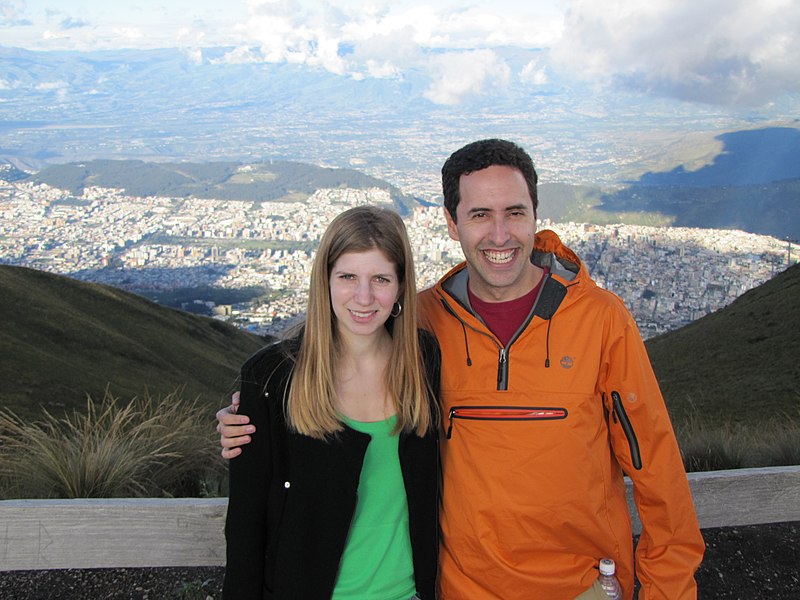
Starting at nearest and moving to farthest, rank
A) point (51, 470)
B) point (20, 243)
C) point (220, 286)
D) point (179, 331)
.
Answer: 1. point (51, 470)
2. point (179, 331)
3. point (220, 286)
4. point (20, 243)

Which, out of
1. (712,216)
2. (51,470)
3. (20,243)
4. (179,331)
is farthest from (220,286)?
(712,216)

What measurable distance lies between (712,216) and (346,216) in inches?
6393

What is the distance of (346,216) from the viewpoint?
2.39 meters

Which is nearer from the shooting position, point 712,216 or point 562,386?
point 562,386

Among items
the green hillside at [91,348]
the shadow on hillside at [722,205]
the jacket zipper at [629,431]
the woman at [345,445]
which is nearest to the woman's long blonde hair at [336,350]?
the woman at [345,445]

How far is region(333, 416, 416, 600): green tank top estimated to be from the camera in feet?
7.73

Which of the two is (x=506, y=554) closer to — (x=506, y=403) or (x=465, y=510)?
(x=465, y=510)

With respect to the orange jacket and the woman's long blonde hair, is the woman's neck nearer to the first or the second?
the woman's long blonde hair

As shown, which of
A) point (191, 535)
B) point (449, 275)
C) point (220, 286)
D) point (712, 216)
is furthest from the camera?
point (712, 216)

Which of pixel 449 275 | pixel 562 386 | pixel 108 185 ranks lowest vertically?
pixel 562 386

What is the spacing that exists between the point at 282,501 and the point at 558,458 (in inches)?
40.0

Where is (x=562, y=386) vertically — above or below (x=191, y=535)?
above

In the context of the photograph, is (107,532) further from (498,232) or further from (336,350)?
(498,232)

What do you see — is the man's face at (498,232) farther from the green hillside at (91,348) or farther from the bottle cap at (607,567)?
the green hillside at (91,348)
